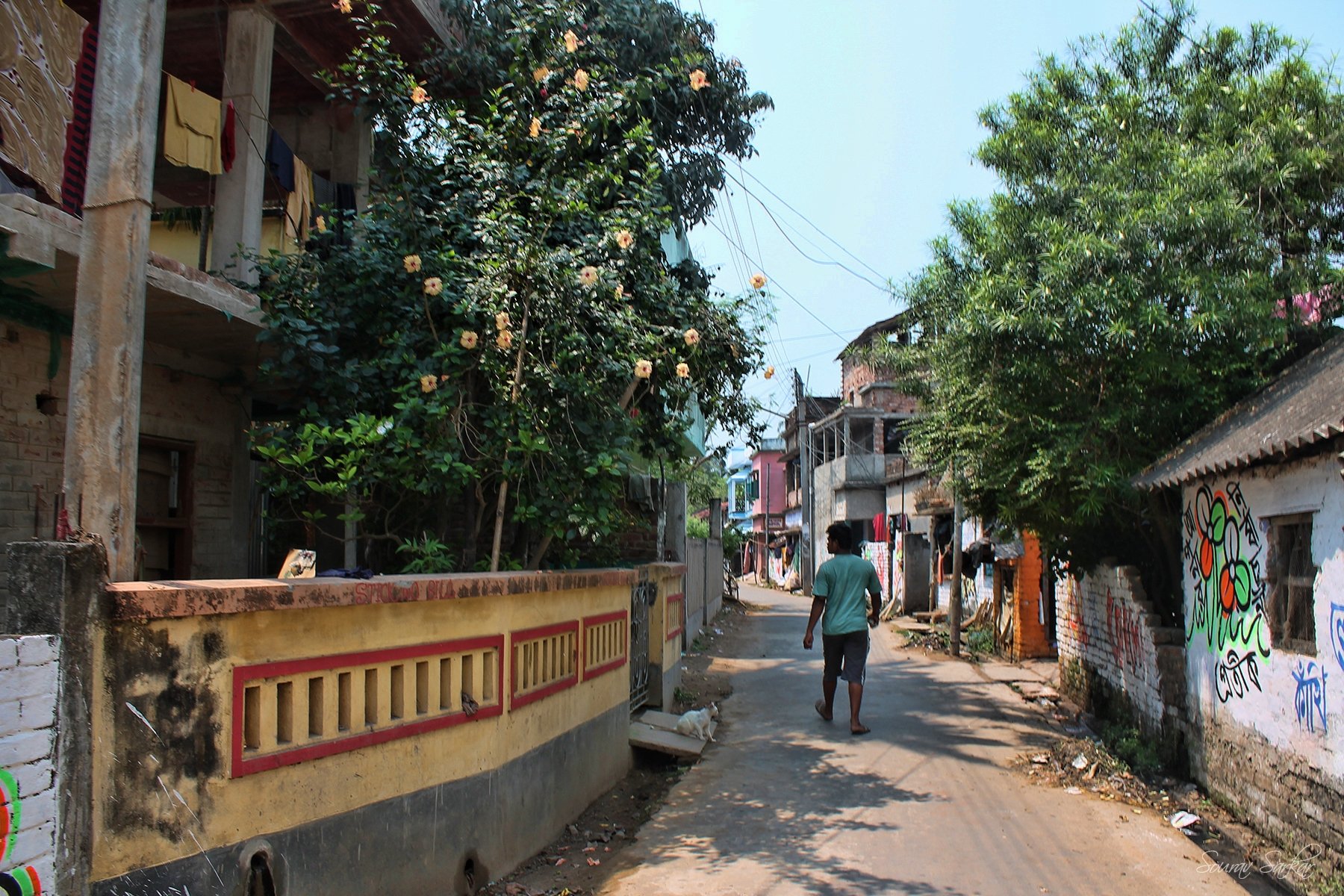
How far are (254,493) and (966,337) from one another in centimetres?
636

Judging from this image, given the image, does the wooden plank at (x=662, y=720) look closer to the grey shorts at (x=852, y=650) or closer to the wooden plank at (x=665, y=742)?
the wooden plank at (x=665, y=742)

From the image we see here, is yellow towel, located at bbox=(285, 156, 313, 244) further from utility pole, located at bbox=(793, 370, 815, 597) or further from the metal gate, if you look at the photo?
utility pole, located at bbox=(793, 370, 815, 597)

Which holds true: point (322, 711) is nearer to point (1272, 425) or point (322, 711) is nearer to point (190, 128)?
point (190, 128)

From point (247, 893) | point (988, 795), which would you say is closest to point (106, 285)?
point (247, 893)

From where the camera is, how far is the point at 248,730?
3697 millimetres

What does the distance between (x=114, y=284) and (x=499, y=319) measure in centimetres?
281

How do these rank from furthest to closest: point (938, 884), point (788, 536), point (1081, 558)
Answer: point (788, 536) → point (1081, 558) → point (938, 884)

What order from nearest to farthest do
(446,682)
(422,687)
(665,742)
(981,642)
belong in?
(422,687) < (446,682) < (665,742) < (981,642)

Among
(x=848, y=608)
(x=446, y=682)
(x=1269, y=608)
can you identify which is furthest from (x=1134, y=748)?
(x=446, y=682)

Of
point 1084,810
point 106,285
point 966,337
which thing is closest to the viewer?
point 106,285

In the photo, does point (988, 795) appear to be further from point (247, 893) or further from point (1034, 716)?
point (247, 893)

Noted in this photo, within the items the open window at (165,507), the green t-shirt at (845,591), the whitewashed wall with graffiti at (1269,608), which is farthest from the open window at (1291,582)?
the open window at (165,507)

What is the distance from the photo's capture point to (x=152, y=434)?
7508 millimetres

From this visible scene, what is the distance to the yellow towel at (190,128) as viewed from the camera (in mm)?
7574
